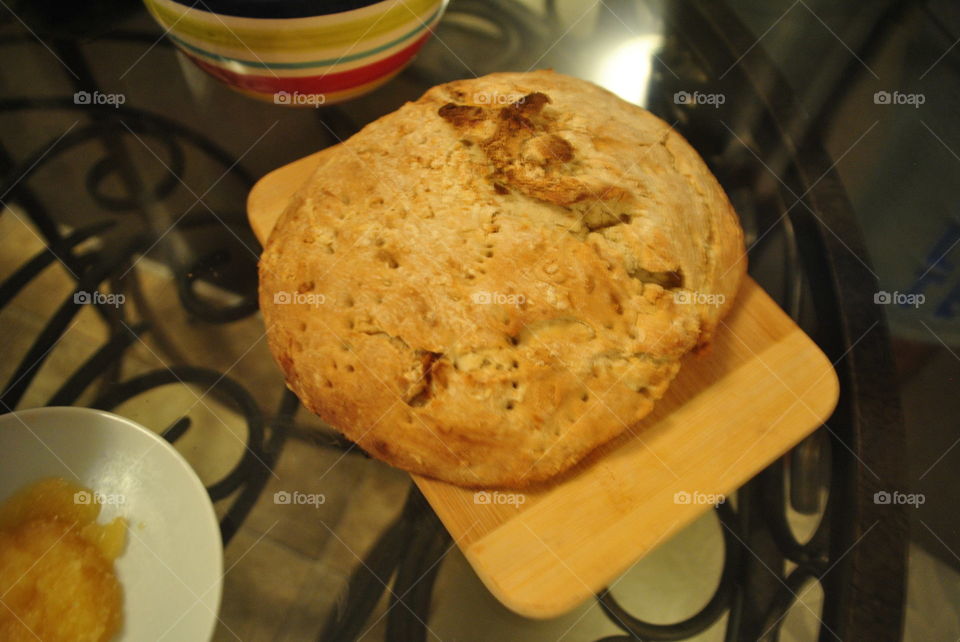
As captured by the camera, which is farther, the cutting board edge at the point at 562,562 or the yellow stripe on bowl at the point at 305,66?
the yellow stripe on bowl at the point at 305,66

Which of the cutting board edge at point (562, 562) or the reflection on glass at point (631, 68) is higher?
the reflection on glass at point (631, 68)

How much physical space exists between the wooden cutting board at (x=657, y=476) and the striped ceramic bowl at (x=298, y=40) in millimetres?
631

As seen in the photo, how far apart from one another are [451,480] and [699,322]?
39 centimetres

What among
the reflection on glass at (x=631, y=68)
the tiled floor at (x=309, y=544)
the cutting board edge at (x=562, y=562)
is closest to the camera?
the cutting board edge at (x=562, y=562)

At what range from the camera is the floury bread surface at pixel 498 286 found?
30.0 inches

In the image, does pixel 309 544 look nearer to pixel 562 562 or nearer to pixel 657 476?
pixel 562 562

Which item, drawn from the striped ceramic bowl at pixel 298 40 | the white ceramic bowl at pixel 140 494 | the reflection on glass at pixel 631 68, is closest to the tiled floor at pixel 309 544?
the white ceramic bowl at pixel 140 494

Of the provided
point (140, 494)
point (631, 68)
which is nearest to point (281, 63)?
point (140, 494)

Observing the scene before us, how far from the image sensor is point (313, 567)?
34.3 inches

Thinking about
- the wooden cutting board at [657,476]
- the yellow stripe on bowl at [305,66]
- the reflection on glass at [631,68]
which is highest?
the yellow stripe on bowl at [305,66]

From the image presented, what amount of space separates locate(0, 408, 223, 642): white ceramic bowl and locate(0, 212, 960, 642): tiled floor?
74 mm

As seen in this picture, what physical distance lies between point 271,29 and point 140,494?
67 centimetres

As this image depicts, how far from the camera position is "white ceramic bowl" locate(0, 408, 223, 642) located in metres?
0.79

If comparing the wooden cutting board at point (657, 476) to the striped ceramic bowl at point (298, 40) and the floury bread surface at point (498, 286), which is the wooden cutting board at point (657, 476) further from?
the striped ceramic bowl at point (298, 40)
